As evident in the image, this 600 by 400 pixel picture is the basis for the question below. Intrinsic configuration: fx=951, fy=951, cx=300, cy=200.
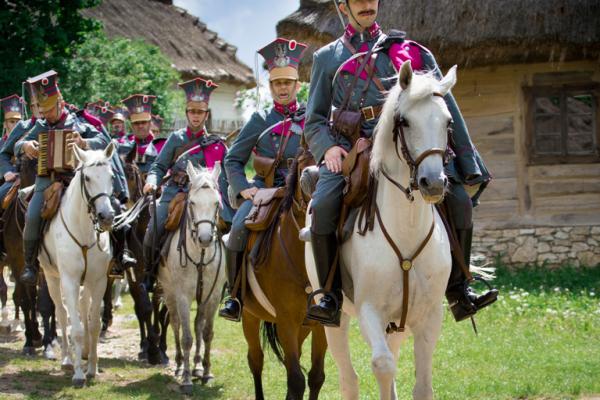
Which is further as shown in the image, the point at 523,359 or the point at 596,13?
the point at 596,13

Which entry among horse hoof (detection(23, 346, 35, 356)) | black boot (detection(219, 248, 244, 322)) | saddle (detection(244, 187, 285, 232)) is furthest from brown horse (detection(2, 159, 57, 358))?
saddle (detection(244, 187, 285, 232))

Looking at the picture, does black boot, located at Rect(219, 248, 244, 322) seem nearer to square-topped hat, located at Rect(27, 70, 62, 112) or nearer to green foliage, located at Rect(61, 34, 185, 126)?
square-topped hat, located at Rect(27, 70, 62, 112)

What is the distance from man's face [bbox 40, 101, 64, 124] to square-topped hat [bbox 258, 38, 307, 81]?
3.56 m

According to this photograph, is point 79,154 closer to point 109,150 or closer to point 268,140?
point 109,150

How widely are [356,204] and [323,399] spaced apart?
3200 millimetres

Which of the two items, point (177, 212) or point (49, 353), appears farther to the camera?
point (49, 353)

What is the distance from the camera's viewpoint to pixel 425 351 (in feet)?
18.9

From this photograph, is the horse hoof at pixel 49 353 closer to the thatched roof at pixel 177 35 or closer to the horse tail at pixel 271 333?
the horse tail at pixel 271 333

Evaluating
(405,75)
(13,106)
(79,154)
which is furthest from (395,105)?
(13,106)

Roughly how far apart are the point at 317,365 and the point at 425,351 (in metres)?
2.02

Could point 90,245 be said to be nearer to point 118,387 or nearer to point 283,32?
point 118,387

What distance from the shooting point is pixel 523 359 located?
10.0m

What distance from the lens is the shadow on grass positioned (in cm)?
1484

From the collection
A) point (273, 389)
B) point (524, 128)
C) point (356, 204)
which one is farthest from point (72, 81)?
point (356, 204)
